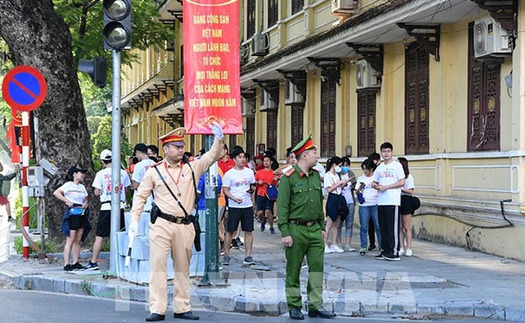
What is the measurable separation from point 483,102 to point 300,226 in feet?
23.0

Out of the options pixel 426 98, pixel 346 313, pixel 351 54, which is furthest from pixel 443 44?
pixel 346 313

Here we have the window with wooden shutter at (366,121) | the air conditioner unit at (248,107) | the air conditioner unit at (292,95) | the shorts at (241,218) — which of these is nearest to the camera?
the shorts at (241,218)

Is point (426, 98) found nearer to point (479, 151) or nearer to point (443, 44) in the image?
point (443, 44)

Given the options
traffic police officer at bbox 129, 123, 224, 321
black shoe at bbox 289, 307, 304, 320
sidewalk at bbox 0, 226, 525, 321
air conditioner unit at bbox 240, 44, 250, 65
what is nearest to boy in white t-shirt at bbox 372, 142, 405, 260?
sidewalk at bbox 0, 226, 525, 321

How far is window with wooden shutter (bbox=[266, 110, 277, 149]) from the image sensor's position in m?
29.7

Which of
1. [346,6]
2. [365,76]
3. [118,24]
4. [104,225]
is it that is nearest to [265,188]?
[365,76]

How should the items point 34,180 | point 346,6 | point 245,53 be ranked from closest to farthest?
point 34,180, point 346,6, point 245,53

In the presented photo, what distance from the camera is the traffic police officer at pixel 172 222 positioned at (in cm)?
996

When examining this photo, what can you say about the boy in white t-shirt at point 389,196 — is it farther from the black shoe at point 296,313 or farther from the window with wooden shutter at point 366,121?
the window with wooden shutter at point 366,121

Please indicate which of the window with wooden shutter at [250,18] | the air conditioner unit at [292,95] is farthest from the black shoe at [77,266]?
the window with wooden shutter at [250,18]

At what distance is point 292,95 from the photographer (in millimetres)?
26688

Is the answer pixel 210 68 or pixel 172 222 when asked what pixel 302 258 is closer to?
pixel 172 222

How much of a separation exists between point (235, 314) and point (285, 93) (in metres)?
17.1

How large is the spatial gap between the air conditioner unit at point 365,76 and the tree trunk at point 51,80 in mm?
6888
